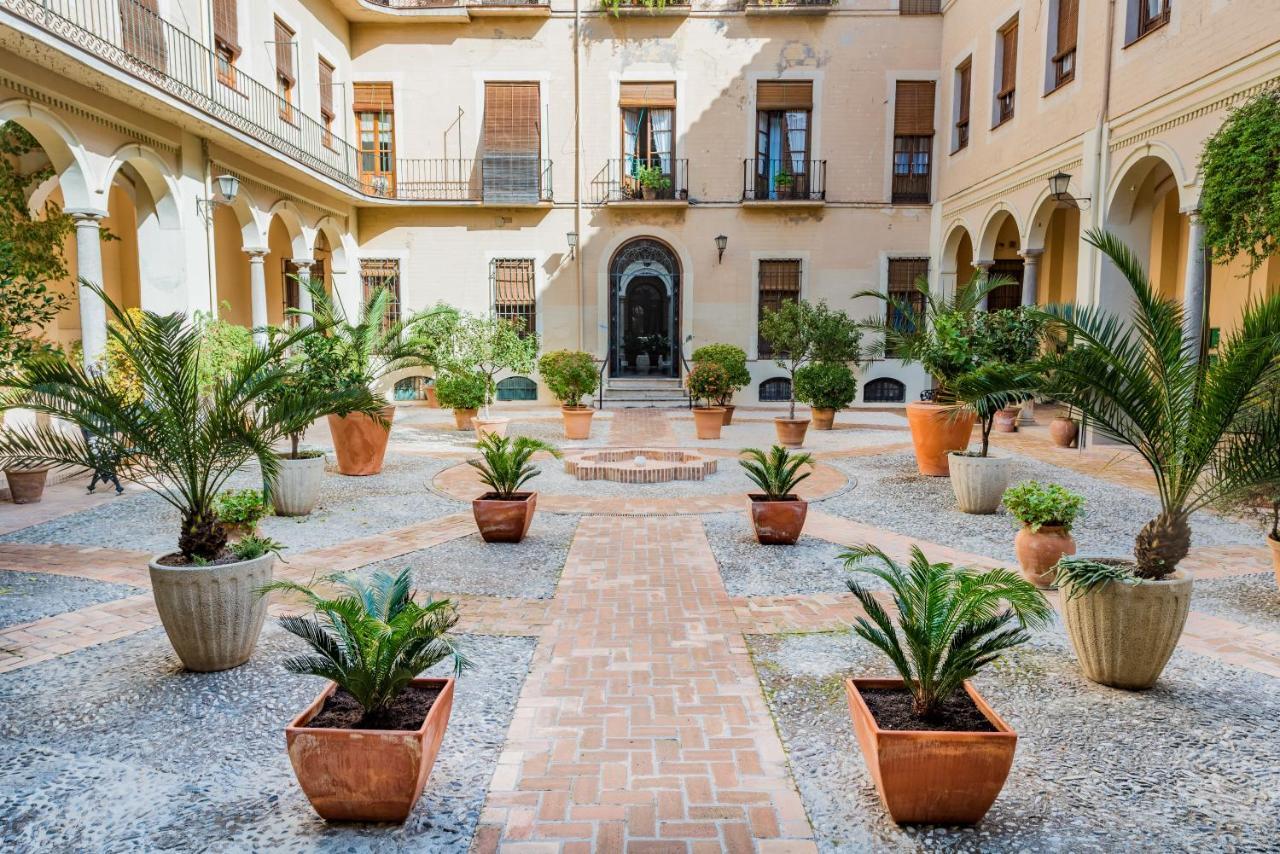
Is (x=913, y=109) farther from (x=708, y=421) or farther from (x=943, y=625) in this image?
(x=943, y=625)

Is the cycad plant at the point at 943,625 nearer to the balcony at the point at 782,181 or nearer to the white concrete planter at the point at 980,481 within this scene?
the white concrete planter at the point at 980,481

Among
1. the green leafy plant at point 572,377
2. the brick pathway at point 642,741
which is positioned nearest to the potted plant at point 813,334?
the green leafy plant at point 572,377

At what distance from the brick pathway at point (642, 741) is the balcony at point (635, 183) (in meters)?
13.8

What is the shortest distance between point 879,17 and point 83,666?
18597 millimetres

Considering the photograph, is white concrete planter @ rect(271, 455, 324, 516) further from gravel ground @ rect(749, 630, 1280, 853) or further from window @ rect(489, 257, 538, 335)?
window @ rect(489, 257, 538, 335)

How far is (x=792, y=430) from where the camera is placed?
38.4 feet

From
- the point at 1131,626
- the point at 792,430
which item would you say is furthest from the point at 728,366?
the point at 1131,626

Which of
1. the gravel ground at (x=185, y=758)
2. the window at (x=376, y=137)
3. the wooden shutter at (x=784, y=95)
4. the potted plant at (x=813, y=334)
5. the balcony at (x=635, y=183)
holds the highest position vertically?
the wooden shutter at (x=784, y=95)

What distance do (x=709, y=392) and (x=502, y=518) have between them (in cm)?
690

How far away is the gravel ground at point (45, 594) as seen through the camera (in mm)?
4887

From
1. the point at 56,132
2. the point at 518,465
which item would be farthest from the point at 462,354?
the point at 518,465

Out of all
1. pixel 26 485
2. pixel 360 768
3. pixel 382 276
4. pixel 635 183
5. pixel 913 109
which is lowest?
pixel 360 768

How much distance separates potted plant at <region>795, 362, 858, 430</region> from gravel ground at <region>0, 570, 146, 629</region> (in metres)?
10.0

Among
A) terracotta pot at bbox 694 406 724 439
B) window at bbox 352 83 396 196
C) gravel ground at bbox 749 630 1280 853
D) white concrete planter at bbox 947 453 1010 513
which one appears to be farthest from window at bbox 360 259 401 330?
gravel ground at bbox 749 630 1280 853
